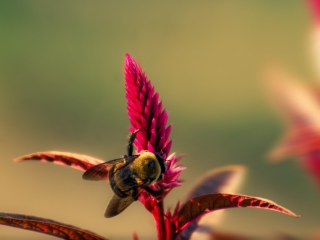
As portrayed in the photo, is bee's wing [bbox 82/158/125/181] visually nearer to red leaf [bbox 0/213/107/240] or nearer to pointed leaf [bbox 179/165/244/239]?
red leaf [bbox 0/213/107/240]

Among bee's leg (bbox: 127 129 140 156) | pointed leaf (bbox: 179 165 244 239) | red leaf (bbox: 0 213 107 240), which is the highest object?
pointed leaf (bbox: 179 165 244 239)

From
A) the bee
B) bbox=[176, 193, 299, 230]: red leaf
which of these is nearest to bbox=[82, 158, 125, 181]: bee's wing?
the bee

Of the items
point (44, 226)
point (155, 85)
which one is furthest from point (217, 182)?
point (155, 85)

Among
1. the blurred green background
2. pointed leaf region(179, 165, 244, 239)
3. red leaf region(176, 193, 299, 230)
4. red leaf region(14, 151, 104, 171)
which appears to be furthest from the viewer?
the blurred green background

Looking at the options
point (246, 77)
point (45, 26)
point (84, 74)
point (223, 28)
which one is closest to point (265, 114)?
point (246, 77)

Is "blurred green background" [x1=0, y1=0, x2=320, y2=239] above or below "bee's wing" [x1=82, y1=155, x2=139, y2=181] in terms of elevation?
above

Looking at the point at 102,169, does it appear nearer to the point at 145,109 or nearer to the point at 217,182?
the point at 145,109
